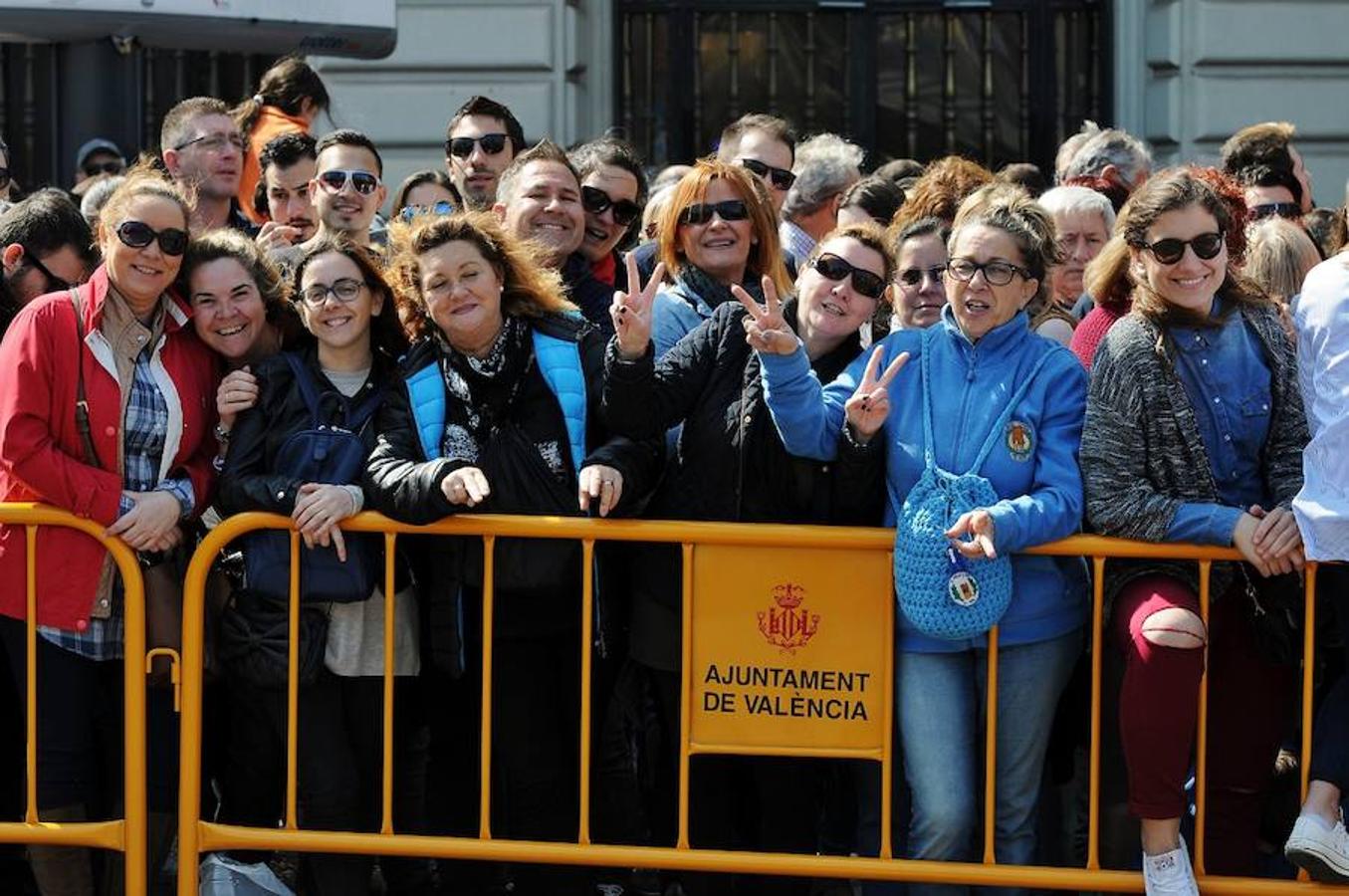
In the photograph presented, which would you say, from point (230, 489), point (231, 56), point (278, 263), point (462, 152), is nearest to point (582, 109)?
point (231, 56)

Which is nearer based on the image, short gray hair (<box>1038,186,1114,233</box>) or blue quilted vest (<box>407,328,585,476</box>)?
blue quilted vest (<box>407,328,585,476</box>)

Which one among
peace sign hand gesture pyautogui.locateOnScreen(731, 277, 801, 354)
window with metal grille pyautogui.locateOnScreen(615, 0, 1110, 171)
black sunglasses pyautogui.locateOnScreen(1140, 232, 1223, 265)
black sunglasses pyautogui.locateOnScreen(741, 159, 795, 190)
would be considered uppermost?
window with metal grille pyautogui.locateOnScreen(615, 0, 1110, 171)

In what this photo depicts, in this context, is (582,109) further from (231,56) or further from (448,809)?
(448,809)

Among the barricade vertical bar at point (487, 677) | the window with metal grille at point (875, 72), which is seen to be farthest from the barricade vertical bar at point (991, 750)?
the window with metal grille at point (875, 72)

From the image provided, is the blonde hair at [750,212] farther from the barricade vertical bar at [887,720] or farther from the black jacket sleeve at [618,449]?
the barricade vertical bar at [887,720]

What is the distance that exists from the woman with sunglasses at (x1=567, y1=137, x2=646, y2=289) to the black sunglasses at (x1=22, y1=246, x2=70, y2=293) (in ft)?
5.21

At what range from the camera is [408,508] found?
532 centimetres

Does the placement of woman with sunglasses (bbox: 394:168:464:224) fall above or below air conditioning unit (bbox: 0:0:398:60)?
below

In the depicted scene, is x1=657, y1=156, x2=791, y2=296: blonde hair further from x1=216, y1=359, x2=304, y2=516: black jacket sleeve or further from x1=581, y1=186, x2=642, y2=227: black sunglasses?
x1=216, y1=359, x2=304, y2=516: black jacket sleeve

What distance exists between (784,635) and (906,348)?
0.79 m

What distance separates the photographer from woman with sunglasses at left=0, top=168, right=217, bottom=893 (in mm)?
5480

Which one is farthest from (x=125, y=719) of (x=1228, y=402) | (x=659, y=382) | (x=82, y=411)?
(x=1228, y=402)

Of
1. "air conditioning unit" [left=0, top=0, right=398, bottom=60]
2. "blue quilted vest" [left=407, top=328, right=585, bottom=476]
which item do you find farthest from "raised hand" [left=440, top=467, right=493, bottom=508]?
"air conditioning unit" [left=0, top=0, right=398, bottom=60]

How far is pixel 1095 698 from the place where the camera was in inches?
209
